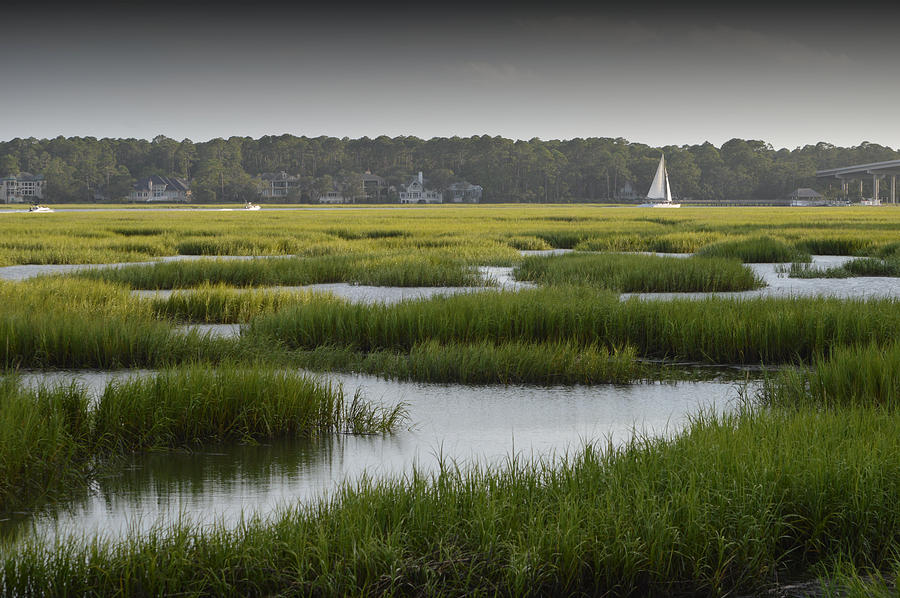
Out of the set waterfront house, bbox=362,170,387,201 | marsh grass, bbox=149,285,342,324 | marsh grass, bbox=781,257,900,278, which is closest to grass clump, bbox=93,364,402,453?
marsh grass, bbox=149,285,342,324

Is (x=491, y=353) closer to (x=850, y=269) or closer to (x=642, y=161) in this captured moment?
(x=850, y=269)

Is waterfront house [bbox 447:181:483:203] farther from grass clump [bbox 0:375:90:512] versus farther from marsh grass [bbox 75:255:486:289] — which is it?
grass clump [bbox 0:375:90:512]

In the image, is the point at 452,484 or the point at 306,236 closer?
the point at 452,484

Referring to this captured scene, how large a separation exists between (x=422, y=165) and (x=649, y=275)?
161 m

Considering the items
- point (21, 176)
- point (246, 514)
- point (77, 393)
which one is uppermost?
point (21, 176)

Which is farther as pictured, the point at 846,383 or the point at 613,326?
the point at 613,326

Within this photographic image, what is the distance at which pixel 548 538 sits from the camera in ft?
15.3

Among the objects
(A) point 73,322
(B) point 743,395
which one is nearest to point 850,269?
(B) point 743,395

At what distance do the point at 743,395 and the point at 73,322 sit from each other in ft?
25.6

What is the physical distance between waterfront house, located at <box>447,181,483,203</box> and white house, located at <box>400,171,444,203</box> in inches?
100.0

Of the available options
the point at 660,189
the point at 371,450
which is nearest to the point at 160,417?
the point at 371,450

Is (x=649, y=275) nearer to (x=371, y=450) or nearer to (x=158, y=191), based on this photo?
(x=371, y=450)

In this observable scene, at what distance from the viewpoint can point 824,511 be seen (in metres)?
5.12

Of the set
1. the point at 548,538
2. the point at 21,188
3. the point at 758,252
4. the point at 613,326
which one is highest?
the point at 21,188
